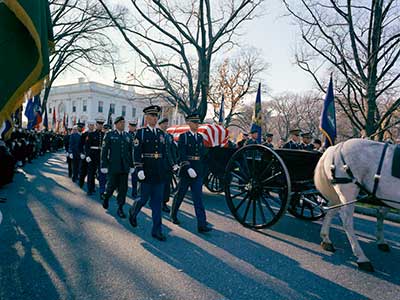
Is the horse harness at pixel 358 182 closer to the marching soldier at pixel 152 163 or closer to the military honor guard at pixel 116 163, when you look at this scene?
the marching soldier at pixel 152 163

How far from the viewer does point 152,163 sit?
4480mm

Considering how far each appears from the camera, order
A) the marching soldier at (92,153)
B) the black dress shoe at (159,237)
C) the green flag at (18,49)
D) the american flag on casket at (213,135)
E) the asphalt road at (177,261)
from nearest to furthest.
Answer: the green flag at (18,49) < the asphalt road at (177,261) < the black dress shoe at (159,237) < the american flag on casket at (213,135) < the marching soldier at (92,153)

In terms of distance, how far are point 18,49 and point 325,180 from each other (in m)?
4.19

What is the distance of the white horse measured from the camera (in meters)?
3.58

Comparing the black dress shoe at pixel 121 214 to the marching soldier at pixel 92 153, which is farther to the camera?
the marching soldier at pixel 92 153

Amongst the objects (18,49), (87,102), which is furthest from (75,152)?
(87,102)

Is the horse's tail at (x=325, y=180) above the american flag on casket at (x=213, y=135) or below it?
below

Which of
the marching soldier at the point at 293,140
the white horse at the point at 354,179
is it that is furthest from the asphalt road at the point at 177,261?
the marching soldier at the point at 293,140

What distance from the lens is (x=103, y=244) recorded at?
13.3ft

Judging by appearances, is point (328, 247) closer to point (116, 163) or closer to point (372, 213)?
point (372, 213)

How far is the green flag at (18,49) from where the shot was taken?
206cm

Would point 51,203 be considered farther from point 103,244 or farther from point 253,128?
point 253,128

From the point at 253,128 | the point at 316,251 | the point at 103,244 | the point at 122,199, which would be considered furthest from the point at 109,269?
the point at 253,128

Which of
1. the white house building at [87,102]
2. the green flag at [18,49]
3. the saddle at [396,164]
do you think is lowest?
the saddle at [396,164]
